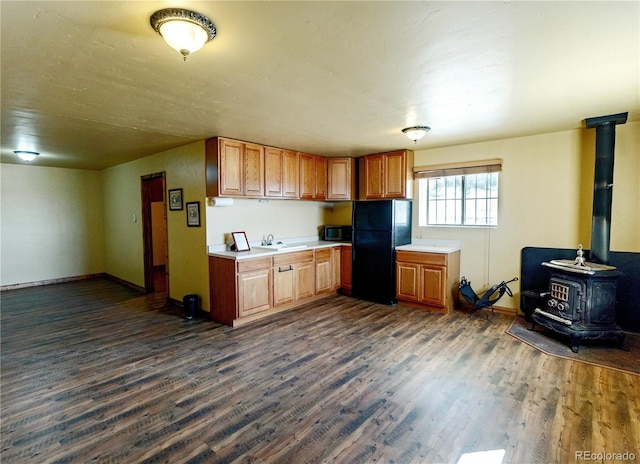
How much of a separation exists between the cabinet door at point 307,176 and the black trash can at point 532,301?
10.9ft

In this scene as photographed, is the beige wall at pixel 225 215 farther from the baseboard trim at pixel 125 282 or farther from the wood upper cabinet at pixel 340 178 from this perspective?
the wood upper cabinet at pixel 340 178

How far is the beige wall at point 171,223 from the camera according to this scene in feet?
14.3

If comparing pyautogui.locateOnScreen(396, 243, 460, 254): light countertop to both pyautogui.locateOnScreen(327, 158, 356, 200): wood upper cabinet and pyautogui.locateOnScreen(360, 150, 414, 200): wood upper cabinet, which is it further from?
pyautogui.locateOnScreen(327, 158, 356, 200): wood upper cabinet

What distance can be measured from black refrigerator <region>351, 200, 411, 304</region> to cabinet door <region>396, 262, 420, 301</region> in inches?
3.0

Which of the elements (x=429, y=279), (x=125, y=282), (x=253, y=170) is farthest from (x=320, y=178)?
(x=125, y=282)

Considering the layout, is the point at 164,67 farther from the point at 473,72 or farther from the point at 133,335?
the point at 133,335

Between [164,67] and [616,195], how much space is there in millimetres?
4705

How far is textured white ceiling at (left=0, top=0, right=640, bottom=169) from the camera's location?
5.14 ft

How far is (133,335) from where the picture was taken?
3717 mm

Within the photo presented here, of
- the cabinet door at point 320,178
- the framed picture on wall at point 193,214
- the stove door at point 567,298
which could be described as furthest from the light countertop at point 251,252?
the stove door at point 567,298

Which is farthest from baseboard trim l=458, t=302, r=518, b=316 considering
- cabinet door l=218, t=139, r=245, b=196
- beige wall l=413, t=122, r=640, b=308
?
cabinet door l=218, t=139, r=245, b=196

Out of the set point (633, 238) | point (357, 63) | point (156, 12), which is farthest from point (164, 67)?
point (633, 238)

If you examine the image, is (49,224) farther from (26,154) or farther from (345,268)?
(345,268)

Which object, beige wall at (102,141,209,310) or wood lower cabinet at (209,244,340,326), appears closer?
wood lower cabinet at (209,244,340,326)
